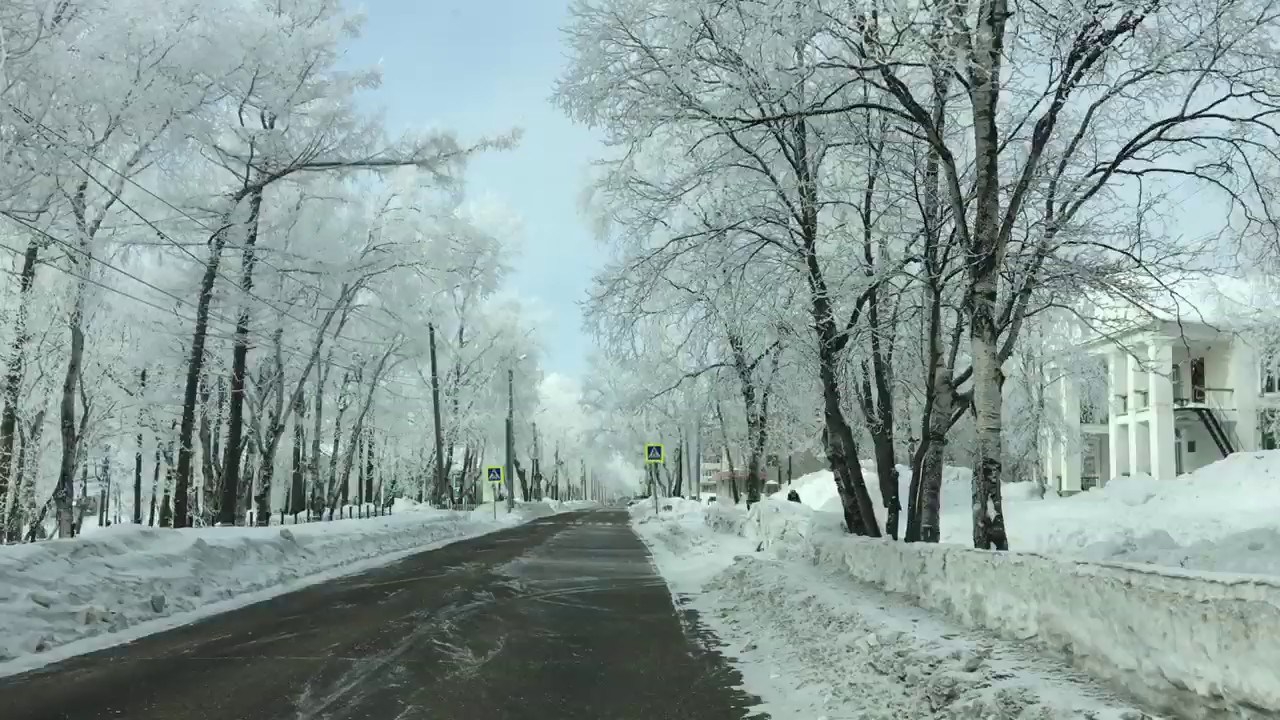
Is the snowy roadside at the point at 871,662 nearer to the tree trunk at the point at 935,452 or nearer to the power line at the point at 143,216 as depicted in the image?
the tree trunk at the point at 935,452

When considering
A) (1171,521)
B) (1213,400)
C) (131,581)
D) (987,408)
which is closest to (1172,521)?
(1171,521)

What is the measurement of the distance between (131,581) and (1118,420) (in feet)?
124

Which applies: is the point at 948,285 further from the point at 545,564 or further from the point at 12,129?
the point at 12,129

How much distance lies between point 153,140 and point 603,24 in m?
11.4

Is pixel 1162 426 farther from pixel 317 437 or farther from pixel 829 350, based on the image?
pixel 317 437

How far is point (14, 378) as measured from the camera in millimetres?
30141

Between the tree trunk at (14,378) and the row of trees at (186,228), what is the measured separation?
0.15 m

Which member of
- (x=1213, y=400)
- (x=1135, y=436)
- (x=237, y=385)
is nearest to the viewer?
(x=237, y=385)

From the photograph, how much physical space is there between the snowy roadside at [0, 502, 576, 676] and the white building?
24.9 m

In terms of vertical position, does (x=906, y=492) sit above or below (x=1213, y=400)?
below

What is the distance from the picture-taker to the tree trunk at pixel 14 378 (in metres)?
24.6

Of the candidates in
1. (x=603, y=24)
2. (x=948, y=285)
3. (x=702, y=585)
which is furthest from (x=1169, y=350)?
(x=603, y=24)

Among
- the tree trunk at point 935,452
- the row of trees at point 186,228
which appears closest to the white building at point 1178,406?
the tree trunk at point 935,452

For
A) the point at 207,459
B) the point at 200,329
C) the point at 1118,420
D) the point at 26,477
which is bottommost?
the point at 26,477
